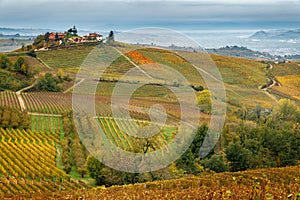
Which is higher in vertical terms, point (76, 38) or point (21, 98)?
point (76, 38)

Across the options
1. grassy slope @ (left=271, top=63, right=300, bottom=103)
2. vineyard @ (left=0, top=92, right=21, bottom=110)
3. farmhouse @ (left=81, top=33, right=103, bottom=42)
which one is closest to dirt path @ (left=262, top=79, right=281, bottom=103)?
grassy slope @ (left=271, top=63, right=300, bottom=103)

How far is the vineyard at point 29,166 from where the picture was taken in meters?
22.8

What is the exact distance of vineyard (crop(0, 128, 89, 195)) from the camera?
74.9 feet

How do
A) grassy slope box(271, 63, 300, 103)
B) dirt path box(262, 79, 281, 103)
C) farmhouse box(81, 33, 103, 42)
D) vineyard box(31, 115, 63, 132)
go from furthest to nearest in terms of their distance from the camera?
farmhouse box(81, 33, 103, 42) → grassy slope box(271, 63, 300, 103) → dirt path box(262, 79, 281, 103) → vineyard box(31, 115, 63, 132)

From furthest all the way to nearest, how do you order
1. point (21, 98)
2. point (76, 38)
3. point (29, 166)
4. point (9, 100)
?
point (76, 38)
point (21, 98)
point (9, 100)
point (29, 166)

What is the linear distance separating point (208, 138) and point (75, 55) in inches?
2128

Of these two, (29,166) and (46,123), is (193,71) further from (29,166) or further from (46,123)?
(29,166)

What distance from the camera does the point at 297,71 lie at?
81.2 metres

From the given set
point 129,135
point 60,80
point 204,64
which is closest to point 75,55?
point 60,80

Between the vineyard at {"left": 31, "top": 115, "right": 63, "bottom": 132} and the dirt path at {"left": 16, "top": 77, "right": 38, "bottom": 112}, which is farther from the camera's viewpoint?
the dirt path at {"left": 16, "top": 77, "right": 38, "bottom": 112}

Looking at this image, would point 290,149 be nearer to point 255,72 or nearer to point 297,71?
point 255,72

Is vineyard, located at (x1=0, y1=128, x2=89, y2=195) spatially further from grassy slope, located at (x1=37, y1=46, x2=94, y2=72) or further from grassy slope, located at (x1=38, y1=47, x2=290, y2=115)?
grassy slope, located at (x1=37, y1=46, x2=94, y2=72)

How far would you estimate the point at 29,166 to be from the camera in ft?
85.7

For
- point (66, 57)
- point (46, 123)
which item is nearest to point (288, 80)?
point (66, 57)
